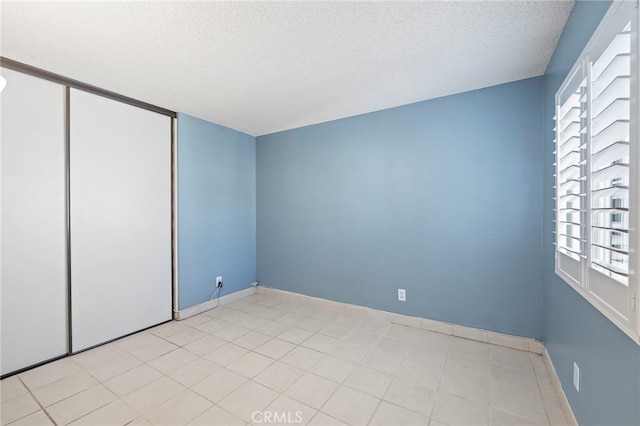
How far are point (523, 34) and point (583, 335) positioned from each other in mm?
1861

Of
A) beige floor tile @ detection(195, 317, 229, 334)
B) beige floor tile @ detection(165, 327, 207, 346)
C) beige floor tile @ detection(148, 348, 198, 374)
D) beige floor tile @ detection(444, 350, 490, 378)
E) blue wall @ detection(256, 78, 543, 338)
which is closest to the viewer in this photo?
beige floor tile @ detection(444, 350, 490, 378)

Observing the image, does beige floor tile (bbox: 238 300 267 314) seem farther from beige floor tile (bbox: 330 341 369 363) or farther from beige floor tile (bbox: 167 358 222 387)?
beige floor tile (bbox: 330 341 369 363)

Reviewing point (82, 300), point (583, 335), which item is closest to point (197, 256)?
point (82, 300)

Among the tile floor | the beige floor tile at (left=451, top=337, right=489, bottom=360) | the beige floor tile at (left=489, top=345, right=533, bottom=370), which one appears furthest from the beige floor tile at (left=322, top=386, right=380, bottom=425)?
the beige floor tile at (left=489, top=345, right=533, bottom=370)

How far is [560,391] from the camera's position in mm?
1710

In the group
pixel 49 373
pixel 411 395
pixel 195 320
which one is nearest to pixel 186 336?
pixel 195 320

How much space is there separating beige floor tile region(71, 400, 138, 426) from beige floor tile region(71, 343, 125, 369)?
2.24 feet

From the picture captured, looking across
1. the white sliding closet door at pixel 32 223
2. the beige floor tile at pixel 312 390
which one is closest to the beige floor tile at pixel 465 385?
the beige floor tile at pixel 312 390

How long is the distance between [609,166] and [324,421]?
74.2 inches

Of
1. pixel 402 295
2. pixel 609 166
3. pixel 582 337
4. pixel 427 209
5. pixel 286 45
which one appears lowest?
pixel 402 295

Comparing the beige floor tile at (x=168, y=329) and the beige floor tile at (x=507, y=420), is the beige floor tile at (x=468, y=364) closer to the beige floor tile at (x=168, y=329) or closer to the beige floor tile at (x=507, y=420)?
the beige floor tile at (x=507, y=420)

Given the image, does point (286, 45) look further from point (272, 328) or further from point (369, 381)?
point (272, 328)

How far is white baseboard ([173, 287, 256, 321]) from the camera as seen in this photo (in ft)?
10.2

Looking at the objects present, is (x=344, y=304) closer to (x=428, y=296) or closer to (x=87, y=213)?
(x=428, y=296)
